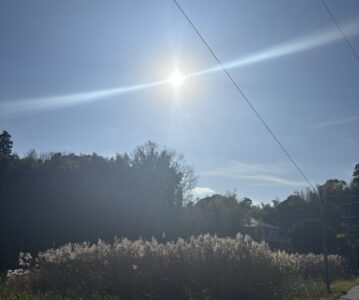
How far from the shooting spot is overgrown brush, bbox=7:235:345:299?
43.1 feet

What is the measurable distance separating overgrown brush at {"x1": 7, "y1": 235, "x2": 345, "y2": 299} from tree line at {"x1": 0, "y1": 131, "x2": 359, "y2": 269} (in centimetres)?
2798

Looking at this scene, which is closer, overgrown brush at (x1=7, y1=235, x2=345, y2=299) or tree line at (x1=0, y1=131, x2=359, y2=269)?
overgrown brush at (x1=7, y1=235, x2=345, y2=299)

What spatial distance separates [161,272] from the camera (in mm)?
13664

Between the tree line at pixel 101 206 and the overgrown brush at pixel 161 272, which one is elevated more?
the tree line at pixel 101 206

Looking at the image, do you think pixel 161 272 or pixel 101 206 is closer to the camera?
pixel 161 272

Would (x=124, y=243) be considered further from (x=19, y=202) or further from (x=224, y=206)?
(x=224, y=206)

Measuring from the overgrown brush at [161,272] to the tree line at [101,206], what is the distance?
91.8 ft

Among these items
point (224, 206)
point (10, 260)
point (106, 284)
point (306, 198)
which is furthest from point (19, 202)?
point (306, 198)

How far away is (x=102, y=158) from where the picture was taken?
5344 cm

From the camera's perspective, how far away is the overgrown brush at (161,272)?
13.1m

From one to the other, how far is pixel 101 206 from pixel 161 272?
3498 cm

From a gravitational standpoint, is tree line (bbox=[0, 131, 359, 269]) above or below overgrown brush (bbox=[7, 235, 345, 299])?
above

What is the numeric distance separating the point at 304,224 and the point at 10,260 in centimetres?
3225

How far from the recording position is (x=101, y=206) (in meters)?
47.6
